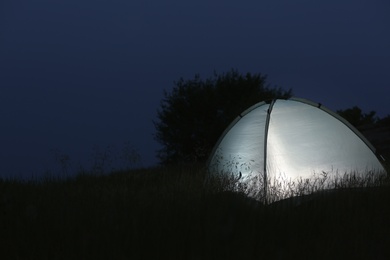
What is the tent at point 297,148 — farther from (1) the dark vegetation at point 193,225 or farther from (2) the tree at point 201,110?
(2) the tree at point 201,110

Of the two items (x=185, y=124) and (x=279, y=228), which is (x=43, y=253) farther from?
(x=185, y=124)

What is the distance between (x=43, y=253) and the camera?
4.38m

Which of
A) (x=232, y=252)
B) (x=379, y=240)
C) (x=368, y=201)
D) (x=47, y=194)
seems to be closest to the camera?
(x=232, y=252)

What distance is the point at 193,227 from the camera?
186 inches

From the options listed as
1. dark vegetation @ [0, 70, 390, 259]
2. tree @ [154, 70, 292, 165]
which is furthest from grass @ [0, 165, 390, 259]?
tree @ [154, 70, 292, 165]

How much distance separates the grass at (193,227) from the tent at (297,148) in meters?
2.59

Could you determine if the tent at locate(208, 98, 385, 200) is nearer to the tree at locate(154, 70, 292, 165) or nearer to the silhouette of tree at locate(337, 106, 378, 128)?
the tree at locate(154, 70, 292, 165)

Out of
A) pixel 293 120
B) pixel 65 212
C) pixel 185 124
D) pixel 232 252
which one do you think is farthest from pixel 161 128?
pixel 232 252

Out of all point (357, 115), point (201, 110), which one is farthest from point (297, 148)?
point (357, 115)

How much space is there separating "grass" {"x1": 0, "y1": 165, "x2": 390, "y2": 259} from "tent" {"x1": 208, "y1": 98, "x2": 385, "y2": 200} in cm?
259

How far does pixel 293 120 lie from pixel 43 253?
7010 mm

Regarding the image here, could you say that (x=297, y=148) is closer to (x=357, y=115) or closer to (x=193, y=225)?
(x=193, y=225)

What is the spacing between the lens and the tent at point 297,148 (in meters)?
9.91

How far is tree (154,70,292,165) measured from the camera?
22.0 metres
